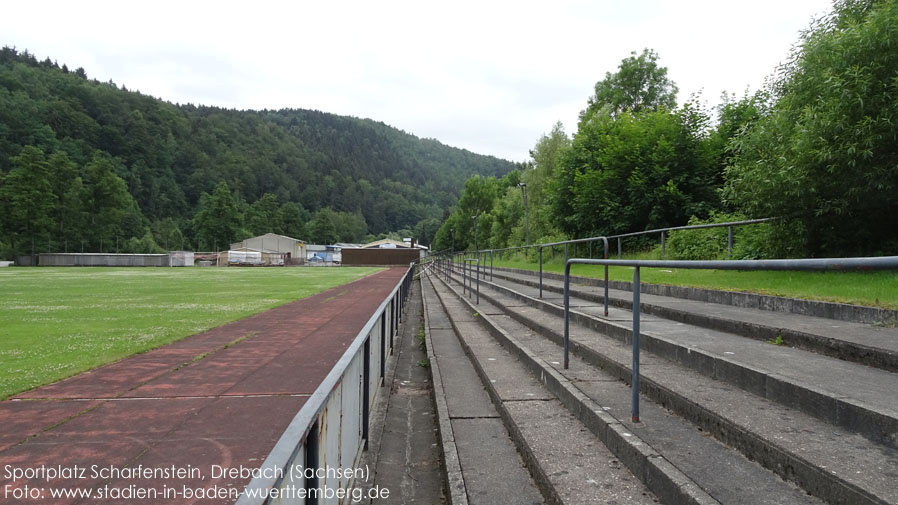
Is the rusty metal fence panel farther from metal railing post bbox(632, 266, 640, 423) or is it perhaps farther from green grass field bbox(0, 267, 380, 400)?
metal railing post bbox(632, 266, 640, 423)

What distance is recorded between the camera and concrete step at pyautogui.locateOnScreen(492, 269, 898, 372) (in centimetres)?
337

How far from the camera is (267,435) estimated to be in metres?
3.92

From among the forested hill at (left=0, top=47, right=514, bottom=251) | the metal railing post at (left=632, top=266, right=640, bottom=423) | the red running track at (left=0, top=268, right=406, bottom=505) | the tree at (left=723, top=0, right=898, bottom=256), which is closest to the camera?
the metal railing post at (left=632, top=266, right=640, bottom=423)

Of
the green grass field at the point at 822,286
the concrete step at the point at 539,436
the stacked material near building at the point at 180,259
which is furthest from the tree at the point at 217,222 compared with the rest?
the concrete step at the point at 539,436

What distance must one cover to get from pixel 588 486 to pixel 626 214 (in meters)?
18.5

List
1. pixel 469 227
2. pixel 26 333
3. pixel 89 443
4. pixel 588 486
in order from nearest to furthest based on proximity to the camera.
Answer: pixel 588 486 → pixel 89 443 → pixel 26 333 → pixel 469 227

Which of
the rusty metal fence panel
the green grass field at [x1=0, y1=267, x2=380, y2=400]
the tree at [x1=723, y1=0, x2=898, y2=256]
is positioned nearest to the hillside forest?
the tree at [x1=723, y1=0, x2=898, y2=256]

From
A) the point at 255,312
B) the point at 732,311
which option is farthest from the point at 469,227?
the point at 732,311

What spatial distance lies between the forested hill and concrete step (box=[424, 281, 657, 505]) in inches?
3019

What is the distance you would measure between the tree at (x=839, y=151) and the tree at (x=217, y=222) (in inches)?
4197

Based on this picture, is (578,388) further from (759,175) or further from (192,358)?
(759,175)

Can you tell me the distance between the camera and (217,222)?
3994 inches

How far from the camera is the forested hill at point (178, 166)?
74.0 meters

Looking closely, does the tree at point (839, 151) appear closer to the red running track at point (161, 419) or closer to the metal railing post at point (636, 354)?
the metal railing post at point (636, 354)
